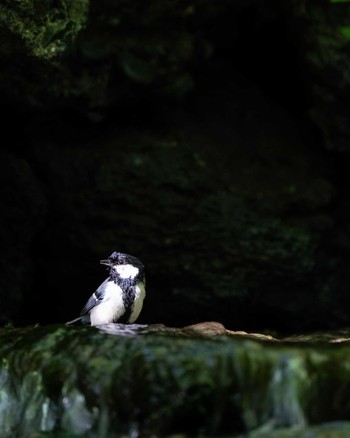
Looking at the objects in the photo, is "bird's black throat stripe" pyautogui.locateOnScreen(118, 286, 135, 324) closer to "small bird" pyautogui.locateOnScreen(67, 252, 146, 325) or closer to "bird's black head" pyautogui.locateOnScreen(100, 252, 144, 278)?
"small bird" pyautogui.locateOnScreen(67, 252, 146, 325)

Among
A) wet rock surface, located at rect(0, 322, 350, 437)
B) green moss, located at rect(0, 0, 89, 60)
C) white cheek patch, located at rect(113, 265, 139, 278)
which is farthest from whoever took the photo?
white cheek patch, located at rect(113, 265, 139, 278)

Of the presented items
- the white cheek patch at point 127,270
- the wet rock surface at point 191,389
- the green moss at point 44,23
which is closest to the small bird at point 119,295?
the white cheek patch at point 127,270

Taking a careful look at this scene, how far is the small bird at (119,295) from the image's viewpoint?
489cm

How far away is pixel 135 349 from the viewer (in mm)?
3643

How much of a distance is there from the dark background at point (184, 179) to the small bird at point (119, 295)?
145cm

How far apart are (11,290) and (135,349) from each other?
115 inches

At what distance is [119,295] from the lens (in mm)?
4902

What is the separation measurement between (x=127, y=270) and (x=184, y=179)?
1.73 m

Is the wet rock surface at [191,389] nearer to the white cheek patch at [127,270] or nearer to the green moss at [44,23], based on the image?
the white cheek patch at [127,270]

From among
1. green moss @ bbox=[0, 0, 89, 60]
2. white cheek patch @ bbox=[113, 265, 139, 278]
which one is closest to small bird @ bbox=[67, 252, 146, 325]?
white cheek patch @ bbox=[113, 265, 139, 278]

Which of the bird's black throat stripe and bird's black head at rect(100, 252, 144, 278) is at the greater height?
bird's black head at rect(100, 252, 144, 278)

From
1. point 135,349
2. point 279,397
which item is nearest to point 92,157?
point 135,349

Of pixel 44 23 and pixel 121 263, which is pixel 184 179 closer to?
pixel 121 263

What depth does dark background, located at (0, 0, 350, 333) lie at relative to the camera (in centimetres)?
626
